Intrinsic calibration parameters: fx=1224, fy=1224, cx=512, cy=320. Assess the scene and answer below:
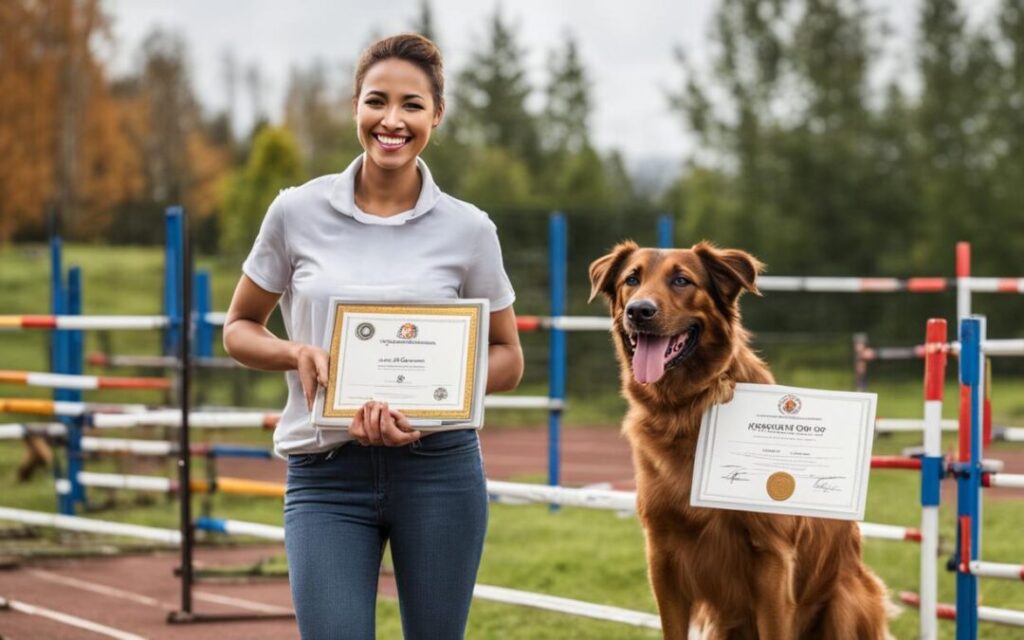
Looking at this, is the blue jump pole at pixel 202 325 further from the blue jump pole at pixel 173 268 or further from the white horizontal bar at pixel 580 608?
the white horizontal bar at pixel 580 608

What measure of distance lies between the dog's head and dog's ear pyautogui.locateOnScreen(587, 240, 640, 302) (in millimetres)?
149

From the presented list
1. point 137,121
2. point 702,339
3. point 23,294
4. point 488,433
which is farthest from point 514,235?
point 137,121

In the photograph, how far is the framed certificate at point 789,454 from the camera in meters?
3.55

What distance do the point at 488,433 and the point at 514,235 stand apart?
29.3ft

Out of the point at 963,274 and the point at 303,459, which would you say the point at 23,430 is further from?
the point at 963,274

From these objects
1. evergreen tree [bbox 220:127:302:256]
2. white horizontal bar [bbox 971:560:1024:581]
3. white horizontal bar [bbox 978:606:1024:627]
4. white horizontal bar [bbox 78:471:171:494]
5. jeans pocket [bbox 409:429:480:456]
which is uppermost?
evergreen tree [bbox 220:127:302:256]

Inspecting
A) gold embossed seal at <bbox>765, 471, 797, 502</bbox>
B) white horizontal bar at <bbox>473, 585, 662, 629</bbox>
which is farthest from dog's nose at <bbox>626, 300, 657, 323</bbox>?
white horizontal bar at <bbox>473, 585, 662, 629</bbox>

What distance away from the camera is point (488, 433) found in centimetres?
1708

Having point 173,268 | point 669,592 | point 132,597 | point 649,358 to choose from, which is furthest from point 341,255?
point 173,268

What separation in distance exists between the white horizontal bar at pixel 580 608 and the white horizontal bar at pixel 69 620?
5.78 ft

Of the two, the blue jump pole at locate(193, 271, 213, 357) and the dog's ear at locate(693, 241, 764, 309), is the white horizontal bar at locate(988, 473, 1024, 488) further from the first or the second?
the blue jump pole at locate(193, 271, 213, 357)

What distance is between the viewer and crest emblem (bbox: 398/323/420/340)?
2.82 meters

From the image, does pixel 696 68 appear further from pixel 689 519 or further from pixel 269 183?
pixel 689 519

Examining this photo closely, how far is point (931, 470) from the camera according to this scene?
445 centimetres
